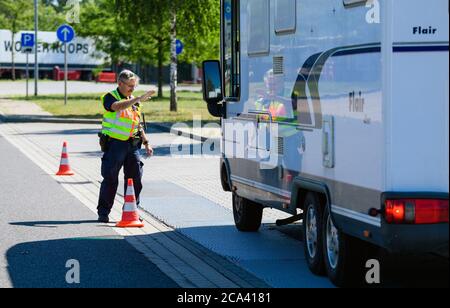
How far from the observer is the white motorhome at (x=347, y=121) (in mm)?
7992

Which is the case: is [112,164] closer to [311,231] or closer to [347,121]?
[311,231]

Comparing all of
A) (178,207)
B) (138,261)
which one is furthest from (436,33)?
(178,207)

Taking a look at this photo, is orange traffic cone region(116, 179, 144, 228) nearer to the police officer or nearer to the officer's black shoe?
the officer's black shoe

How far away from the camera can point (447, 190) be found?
7980 mm

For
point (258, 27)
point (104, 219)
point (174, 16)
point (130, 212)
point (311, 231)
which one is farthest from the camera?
point (174, 16)

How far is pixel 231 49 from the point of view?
12906 millimetres

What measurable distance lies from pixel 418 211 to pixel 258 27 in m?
4.19

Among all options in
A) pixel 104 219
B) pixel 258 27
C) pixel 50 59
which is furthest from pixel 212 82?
pixel 50 59

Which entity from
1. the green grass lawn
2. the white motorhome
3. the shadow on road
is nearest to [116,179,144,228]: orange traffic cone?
the shadow on road

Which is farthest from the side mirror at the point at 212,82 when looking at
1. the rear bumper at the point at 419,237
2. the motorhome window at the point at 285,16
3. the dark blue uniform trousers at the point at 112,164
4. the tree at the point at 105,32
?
the tree at the point at 105,32

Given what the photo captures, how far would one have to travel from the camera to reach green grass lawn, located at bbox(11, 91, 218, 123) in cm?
3697

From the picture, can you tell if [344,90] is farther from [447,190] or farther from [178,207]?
[178,207]

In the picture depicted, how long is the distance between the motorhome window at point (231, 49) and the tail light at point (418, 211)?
15.8 ft

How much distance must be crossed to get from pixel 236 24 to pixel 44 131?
19.6 m
